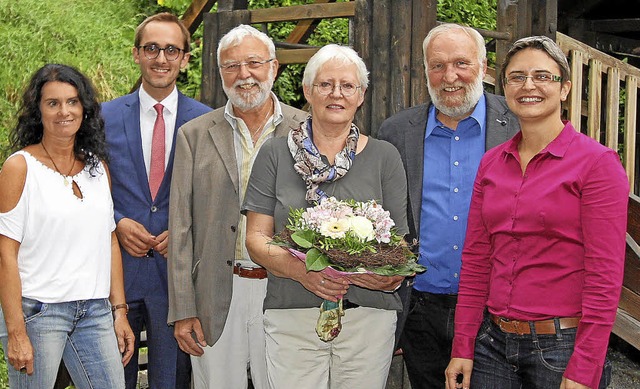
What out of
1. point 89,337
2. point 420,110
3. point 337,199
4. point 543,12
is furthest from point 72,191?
point 543,12

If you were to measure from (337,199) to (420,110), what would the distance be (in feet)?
2.81

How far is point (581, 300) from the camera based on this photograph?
3158 mm

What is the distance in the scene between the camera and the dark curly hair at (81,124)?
402 centimetres

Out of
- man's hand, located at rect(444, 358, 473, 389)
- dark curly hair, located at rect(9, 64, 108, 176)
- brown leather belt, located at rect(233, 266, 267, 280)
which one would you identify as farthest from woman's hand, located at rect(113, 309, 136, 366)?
man's hand, located at rect(444, 358, 473, 389)

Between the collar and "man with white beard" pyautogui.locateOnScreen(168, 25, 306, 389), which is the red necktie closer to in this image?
the collar

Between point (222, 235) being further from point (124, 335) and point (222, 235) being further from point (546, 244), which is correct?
point (546, 244)

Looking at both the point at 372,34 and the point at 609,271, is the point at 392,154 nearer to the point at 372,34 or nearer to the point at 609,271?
the point at 609,271

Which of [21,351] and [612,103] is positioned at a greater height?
[612,103]

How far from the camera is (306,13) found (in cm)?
691

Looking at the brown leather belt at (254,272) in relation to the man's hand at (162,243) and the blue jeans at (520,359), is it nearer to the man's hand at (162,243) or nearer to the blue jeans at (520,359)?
the man's hand at (162,243)

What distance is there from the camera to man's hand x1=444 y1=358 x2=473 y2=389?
3510 mm

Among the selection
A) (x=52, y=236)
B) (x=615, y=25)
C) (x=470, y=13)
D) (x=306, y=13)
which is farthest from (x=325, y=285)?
(x=470, y=13)

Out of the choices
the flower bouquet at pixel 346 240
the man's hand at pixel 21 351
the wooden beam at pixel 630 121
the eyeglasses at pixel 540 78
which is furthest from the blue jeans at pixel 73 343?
the wooden beam at pixel 630 121

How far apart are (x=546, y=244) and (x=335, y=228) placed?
0.85m
